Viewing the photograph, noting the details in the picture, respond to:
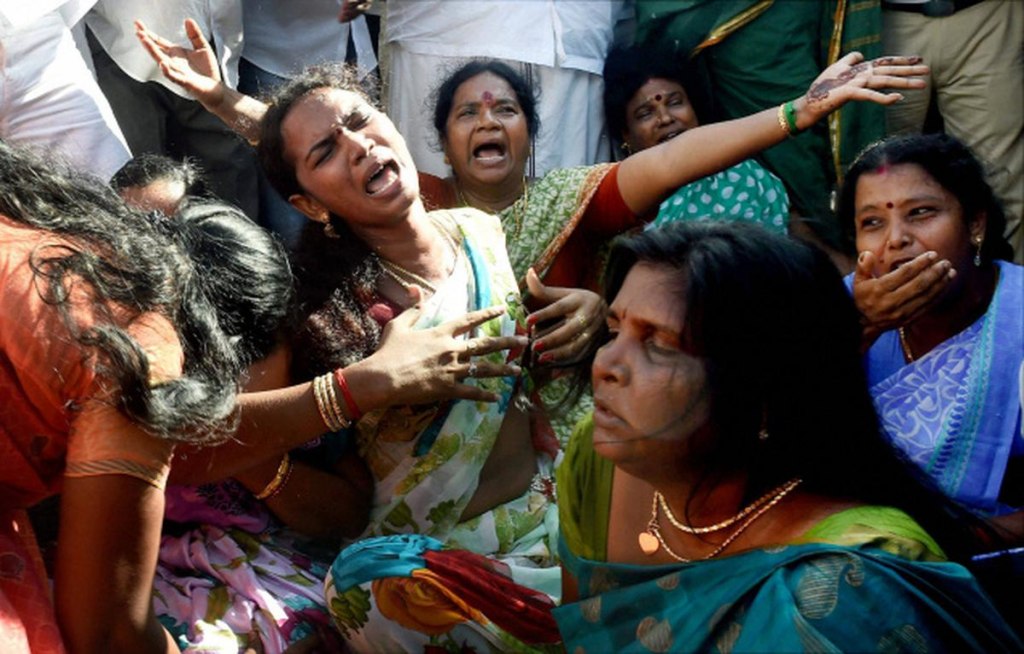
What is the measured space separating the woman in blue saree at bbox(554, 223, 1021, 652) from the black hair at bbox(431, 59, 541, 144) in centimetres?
219

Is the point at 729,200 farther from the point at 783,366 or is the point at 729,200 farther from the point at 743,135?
the point at 783,366

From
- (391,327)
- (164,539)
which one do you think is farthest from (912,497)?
(164,539)

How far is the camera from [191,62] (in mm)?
3910

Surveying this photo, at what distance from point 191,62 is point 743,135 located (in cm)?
188

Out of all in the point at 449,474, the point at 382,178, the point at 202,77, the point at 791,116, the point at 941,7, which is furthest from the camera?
the point at 941,7

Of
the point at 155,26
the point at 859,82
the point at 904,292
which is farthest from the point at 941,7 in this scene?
the point at 155,26

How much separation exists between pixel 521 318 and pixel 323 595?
0.91 m

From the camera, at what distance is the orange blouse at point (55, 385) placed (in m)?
1.96

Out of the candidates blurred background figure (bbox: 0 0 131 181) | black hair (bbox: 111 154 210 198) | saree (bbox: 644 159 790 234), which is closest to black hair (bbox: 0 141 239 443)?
black hair (bbox: 111 154 210 198)

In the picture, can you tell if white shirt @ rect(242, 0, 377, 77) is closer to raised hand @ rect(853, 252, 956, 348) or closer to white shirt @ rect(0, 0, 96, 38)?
white shirt @ rect(0, 0, 96, 38)

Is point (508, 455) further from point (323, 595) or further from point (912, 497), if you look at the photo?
point (912, 497)

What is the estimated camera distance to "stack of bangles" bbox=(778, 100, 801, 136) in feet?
10.9

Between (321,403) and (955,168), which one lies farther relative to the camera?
(955,168)

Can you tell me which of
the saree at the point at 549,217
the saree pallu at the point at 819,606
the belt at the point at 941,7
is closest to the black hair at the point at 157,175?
the saree at the point at 549,217
